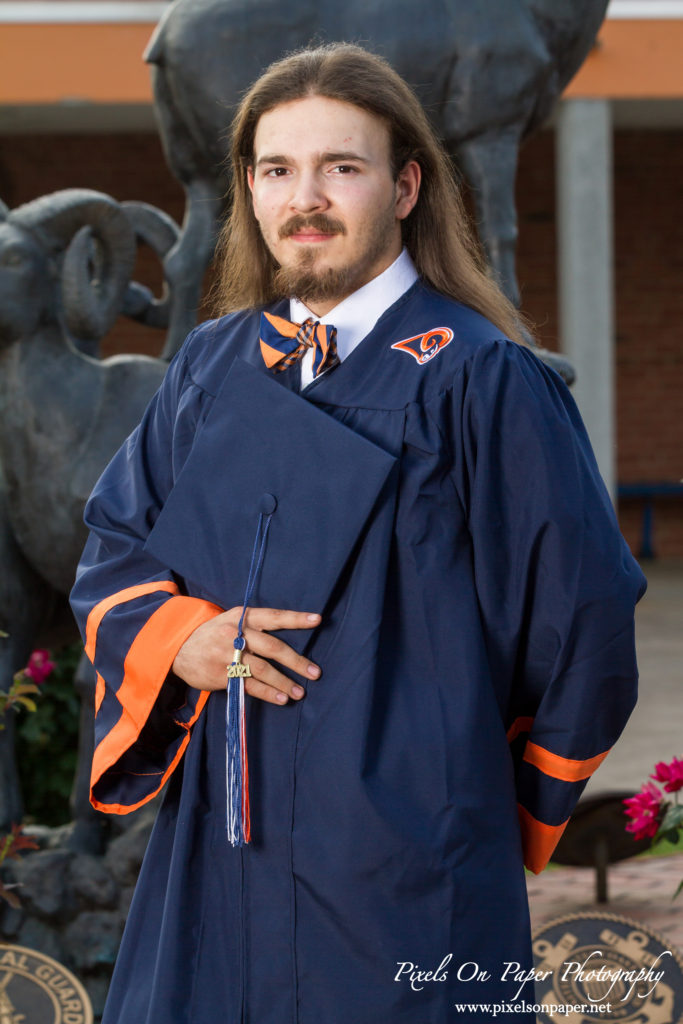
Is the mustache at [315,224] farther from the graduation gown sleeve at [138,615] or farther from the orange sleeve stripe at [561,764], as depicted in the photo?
the orange sleeve stripe at [561,764]

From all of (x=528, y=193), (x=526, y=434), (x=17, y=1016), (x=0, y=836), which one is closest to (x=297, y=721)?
(x=526, y=434)

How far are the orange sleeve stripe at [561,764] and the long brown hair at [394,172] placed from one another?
0.66 metres

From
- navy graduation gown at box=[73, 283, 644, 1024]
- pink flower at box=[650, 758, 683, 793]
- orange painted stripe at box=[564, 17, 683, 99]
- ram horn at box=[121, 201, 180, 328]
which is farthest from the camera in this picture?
orange painted stripe at box=[564, 17, 683, 99]

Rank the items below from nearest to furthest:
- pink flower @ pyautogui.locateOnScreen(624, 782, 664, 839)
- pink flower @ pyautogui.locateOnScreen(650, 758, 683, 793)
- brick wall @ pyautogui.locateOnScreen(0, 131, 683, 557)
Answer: pink flower @ pyautogui.locateOnScreen(650, 758, 683, 793) < pink flower @ pyautogui.locateOnScreen(624, 782, 664, 839) < brick wall @ pyautogui.locateOnScreen(0, 131, 683, 557)

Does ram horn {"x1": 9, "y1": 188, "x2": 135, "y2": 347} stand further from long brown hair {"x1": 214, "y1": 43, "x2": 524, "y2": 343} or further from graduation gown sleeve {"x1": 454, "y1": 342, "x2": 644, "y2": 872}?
graduation gown sleeve {"x1": 454, "y1": 342, "x2": 644, "y2": 872}

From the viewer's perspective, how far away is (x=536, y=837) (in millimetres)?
1952

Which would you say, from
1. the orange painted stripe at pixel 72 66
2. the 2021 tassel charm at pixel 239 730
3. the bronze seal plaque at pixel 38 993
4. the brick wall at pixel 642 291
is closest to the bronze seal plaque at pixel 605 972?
the bronze seal plaque at pixel 38 993

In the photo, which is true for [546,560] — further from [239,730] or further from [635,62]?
[635,62]

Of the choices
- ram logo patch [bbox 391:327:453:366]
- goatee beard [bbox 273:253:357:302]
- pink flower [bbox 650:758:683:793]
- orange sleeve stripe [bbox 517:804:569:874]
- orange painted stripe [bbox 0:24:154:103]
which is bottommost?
pink flower [bbox 650:758:683:793]

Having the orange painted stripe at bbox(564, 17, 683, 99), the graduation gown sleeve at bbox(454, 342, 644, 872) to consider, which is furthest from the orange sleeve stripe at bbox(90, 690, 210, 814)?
the orange painted stripe at bbox(564, 17, 683, 99)

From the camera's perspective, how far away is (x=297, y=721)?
1.79 metres

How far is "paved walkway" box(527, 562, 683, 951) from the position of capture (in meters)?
4.34

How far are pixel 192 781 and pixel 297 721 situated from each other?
22 centimetres

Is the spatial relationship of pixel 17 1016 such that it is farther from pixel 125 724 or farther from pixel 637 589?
pixel 637 589
